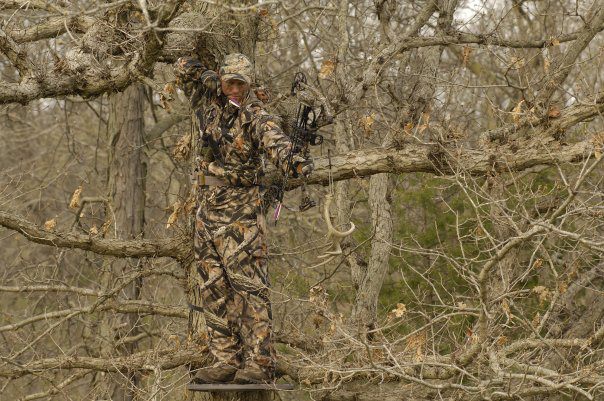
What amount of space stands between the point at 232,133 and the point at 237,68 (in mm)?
447

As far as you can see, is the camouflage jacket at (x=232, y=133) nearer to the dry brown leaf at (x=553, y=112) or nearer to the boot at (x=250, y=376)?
the boot at (x=250, y=376)

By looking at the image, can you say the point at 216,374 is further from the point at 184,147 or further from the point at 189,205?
the point at 184,147

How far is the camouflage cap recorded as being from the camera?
7.13m

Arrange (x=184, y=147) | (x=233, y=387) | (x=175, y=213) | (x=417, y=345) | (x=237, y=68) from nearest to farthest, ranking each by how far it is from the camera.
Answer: (x=233, y=387)
(x=237, y=68)
(x=417, y=345)
(x=175, y=213)
(x=184, y=147)

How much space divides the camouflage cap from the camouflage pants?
77cm

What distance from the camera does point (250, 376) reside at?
23.0ft

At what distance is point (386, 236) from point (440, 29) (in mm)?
1857

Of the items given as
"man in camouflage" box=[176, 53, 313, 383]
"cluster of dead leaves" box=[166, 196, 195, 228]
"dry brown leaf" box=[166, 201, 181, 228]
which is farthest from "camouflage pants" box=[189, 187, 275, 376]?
"dry brown leaf" box=[166, 201, 181, 228]

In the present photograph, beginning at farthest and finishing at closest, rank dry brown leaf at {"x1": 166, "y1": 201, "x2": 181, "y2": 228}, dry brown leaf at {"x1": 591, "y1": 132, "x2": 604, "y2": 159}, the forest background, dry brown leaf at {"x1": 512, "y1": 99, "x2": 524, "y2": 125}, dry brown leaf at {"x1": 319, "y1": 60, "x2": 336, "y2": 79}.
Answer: dry brown leaf at {"x1": 319, "y1": 60, "x2": 336, "y2": 79}
dry brown leaf at {"x1": 166, "y1": 201, "x2": 181, "y2": 228}
dry brown leaf at {"x1": 512, "y1": 99, "x2": 524, "y2": 125}
the forest background
dry brown leaf at {"x1": 591, "y1": 132, "x2": 604, "y2": 159}

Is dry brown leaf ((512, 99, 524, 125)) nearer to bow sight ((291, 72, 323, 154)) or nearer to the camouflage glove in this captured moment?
bow sight ((291, 72, 323, 154))

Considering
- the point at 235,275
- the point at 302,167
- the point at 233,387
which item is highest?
the point at 302,167

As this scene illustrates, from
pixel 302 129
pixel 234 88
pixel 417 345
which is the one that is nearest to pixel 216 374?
pixel 417 345

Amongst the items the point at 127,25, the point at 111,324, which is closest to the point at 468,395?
the point at 127,25

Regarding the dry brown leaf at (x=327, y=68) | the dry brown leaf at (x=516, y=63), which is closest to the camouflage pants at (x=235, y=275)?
the dry brown leaf at (x=327, y=68)
